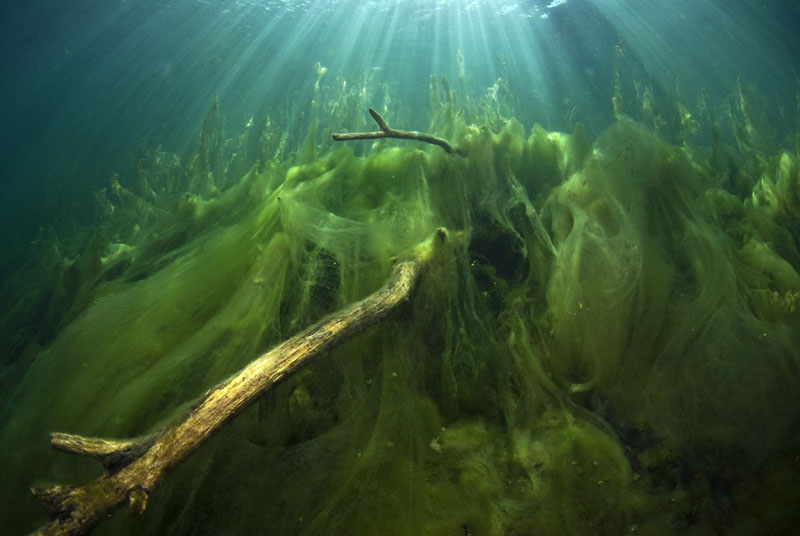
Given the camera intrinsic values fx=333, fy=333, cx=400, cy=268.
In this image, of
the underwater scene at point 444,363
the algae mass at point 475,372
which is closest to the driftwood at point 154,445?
the underwater scene at point 444,363

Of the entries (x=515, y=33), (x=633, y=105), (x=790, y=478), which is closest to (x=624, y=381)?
(x=790, y=478)

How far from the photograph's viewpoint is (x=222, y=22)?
109 ft

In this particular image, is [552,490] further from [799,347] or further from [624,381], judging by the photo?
[799,347]

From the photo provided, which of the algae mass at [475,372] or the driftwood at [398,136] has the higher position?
the driftwood at [398,136]

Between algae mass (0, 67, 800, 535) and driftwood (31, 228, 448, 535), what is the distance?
1.84ft

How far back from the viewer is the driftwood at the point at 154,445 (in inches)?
45.6

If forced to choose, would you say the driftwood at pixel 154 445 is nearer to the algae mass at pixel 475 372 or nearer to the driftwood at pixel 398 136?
the algae mass at pixel 475 372

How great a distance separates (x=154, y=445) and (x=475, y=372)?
188cm

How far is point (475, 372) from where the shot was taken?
2.42m

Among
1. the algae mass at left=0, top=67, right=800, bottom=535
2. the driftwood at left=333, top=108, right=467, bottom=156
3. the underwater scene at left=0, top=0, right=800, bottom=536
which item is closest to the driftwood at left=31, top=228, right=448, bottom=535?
the underwater scene at left=0, top=0, right=800, bottom=536

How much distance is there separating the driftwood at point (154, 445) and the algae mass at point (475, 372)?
1.84 feet

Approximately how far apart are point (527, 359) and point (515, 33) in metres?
42.7

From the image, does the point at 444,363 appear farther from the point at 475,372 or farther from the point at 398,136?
the point at 398,136

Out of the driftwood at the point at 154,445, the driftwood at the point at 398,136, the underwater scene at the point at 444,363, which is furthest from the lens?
the driftwood at the point at 398,136
